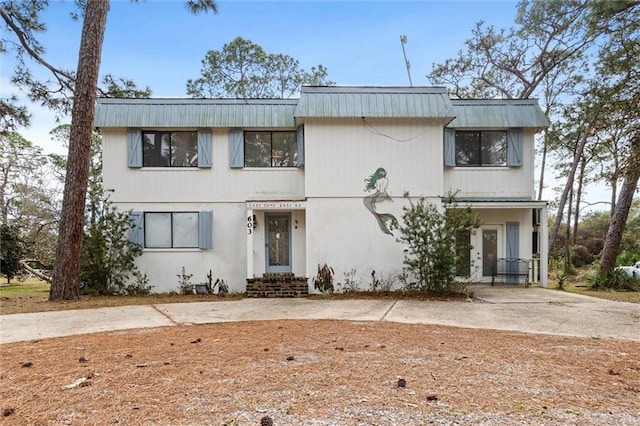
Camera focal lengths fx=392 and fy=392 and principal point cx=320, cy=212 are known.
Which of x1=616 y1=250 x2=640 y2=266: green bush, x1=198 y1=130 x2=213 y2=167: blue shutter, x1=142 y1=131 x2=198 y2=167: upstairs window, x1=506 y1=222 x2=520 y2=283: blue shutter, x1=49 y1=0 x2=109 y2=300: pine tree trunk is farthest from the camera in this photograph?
x1=616 y1=250 x2=640 y2=266: green bush

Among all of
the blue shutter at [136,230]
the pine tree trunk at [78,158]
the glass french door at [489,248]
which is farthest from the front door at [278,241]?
the glass french door at [489,248]

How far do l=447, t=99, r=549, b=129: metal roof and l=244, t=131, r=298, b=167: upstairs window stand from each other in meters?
4.88

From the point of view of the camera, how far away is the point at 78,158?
952 cm

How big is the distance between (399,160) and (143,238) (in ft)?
26.0

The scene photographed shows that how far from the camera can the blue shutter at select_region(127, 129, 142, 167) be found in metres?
11.8

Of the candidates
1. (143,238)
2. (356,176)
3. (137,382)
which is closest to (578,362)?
(137,382)

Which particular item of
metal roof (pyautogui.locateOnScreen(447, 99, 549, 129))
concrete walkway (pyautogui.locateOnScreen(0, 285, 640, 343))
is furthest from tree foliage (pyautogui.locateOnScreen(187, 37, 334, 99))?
concrete walkway (pyautogui.locateOnScreen(0, 285, 640, 343))

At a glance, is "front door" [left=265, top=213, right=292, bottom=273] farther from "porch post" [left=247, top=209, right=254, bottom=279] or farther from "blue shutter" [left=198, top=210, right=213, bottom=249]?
"blue shutter" [left=198, top=210, right=213, bottom=249]

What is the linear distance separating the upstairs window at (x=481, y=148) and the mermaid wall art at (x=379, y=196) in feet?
9.01

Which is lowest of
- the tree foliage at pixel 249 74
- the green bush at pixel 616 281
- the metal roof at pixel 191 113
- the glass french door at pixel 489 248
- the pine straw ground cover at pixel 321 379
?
the green bush at pixel 616 281

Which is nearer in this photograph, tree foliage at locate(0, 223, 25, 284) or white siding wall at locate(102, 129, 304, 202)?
white siding wall at locate(102, 129, 304, 202)

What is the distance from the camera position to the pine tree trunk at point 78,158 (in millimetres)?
9523

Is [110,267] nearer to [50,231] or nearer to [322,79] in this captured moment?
[50,231]

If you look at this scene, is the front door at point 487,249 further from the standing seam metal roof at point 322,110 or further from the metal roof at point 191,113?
the metal roof at point 191,113
